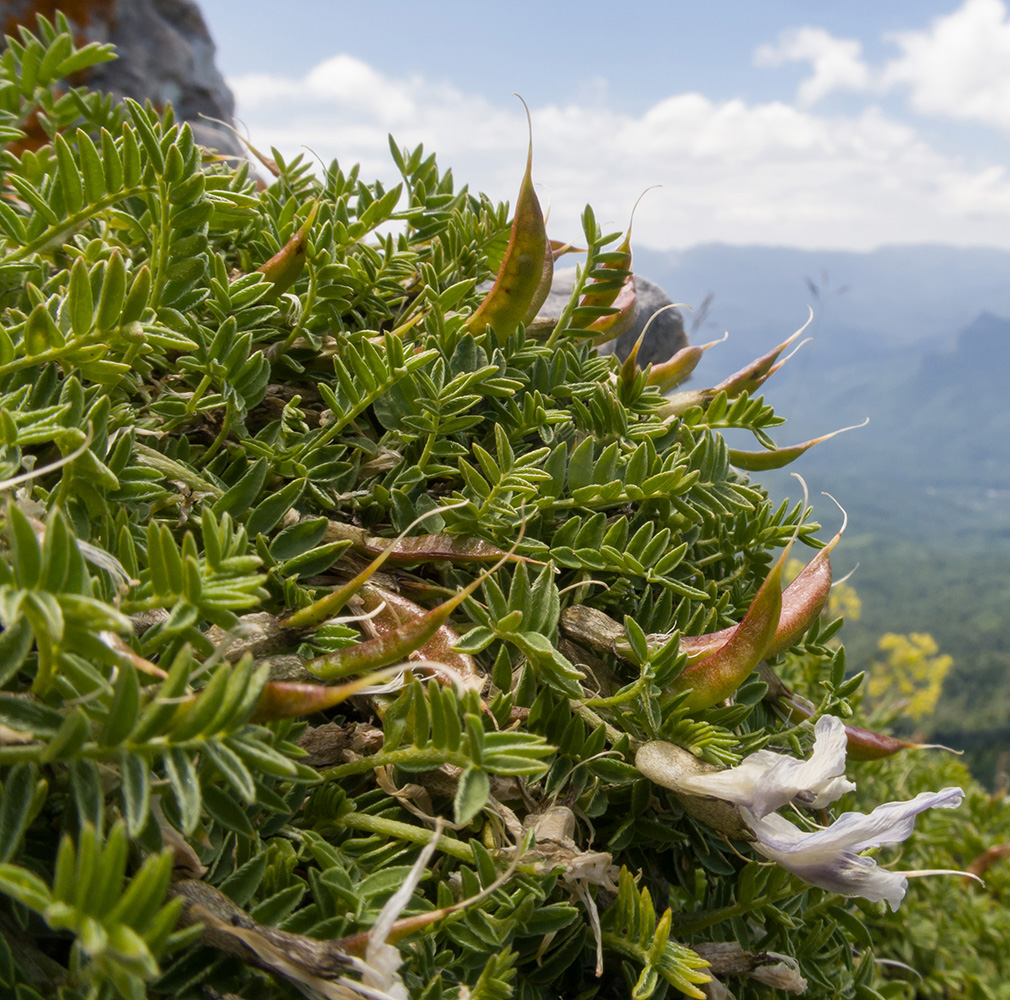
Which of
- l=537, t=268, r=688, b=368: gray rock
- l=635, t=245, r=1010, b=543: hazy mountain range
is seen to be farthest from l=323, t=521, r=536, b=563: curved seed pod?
l=635, t=245, r=1010, b=543: hazy mountain range

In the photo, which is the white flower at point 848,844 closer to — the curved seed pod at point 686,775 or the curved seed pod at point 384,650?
the curved seed pod at point 686,775

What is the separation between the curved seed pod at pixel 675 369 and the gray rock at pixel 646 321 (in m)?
0.27

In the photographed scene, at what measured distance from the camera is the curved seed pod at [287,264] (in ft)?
2.54

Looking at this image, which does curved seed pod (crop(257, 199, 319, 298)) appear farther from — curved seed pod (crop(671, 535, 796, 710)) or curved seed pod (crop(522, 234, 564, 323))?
curved seed pod (crop(671, 535, 796, 710))

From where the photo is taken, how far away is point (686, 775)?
618mm

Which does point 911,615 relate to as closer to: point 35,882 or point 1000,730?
point 1000,730

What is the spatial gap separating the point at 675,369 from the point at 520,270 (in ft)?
1.10

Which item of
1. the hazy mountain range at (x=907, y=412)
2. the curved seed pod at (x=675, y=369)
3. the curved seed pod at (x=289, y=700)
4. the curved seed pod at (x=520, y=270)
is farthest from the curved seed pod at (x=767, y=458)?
the hazy mountain range at (x=907, y=412)

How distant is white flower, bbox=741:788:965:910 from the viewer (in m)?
0.58

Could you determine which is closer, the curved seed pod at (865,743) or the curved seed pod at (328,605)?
the curved seed pod at (328,605)

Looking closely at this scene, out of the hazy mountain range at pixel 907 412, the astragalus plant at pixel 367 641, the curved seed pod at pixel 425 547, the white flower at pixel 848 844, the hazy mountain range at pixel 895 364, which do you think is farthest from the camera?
the hazy mountain range at pixel 895 364

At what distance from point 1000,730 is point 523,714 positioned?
36.9 meters

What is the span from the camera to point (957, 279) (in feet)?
462

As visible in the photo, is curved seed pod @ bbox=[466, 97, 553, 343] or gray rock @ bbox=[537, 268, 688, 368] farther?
gray rock @ bbox=[537, 268, 688, 368]
